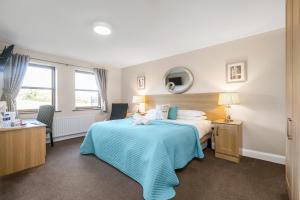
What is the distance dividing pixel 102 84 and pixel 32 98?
186 cm

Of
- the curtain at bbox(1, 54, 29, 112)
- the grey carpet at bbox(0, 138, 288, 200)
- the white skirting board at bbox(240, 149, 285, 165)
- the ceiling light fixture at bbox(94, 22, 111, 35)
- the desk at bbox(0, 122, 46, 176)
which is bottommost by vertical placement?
the grey carpet at bbox(0, 138, 288, 200)

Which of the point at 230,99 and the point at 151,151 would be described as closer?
the point at 151,151

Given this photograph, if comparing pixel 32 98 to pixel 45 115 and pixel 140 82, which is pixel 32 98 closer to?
pixel 45 115

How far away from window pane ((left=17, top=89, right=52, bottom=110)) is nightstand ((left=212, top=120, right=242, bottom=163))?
420 centimetres

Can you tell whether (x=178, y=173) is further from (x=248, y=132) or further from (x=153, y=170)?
(x=248, y=132)

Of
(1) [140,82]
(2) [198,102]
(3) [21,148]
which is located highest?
(1) [140,82]

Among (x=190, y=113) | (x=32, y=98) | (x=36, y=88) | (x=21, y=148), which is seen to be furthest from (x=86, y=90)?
(x=190, y=113)

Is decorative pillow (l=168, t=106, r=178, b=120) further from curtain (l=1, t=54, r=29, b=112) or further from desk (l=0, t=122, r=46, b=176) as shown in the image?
curtain (l=1, t=54, r=29, b=112)

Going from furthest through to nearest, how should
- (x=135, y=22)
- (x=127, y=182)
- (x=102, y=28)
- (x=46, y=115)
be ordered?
1. (x=46, y=115)
2. (x=102, y=28)
3. (x=135, y=22)
4. (x=127, y=182)

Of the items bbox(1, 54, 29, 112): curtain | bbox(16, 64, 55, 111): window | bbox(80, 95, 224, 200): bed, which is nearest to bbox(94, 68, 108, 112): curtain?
bbox(16, 64, 55, 111): window

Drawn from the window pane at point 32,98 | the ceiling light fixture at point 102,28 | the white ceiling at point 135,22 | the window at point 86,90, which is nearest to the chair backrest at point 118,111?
the window at point 86,90

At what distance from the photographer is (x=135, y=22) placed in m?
2.34

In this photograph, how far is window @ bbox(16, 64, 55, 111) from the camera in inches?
141

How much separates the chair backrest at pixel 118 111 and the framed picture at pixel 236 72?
3.12m
